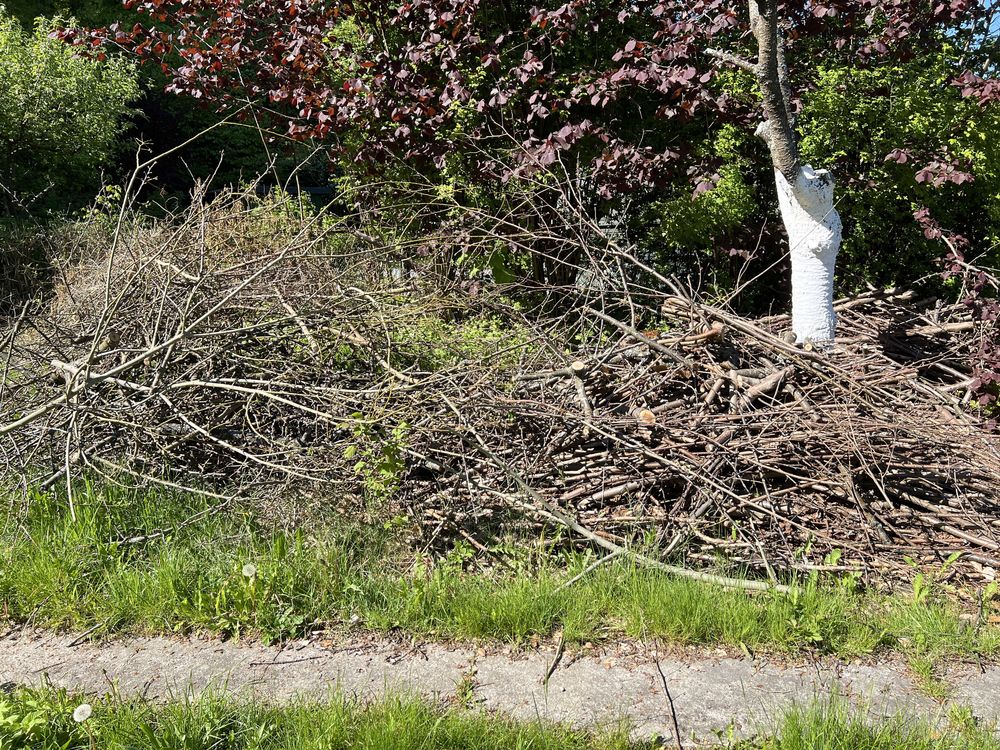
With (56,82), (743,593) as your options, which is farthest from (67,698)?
(56,82)

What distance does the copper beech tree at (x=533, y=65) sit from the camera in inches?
240

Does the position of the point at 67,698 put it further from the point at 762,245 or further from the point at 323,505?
Result: the point at 762,245

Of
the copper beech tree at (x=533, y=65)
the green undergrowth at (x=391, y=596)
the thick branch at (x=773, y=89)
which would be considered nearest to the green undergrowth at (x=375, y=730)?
the green undergrowth at (x=391, y=596)

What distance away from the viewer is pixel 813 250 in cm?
525

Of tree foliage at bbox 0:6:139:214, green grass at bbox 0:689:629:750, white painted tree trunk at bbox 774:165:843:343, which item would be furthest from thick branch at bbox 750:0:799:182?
tree foliage at bbox 0:6:139:214

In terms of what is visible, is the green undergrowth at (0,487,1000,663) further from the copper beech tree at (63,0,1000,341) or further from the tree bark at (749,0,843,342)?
the copper beech tree at (63,0,1000,341)

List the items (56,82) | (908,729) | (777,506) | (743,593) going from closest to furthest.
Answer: (908,729)
(743,593)
(777,506)
(56,82)

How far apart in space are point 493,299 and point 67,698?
3547mm

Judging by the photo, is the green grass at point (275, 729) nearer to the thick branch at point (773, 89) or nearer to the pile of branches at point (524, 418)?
the pile of branches at point (524, 418)

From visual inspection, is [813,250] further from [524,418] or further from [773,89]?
[524,418]

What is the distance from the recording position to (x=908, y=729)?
9.16 ft

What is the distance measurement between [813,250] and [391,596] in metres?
3.39

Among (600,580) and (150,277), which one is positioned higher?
(150,277)

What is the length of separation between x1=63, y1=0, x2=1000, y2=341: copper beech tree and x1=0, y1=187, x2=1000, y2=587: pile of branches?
1719mm
